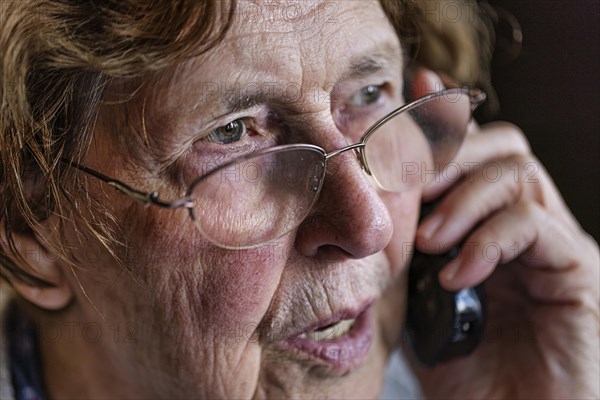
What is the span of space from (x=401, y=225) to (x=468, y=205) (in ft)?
0.67

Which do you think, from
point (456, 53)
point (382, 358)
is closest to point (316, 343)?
point (382, 358)

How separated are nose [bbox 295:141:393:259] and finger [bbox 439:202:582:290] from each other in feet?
1.06

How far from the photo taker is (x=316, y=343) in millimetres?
1223

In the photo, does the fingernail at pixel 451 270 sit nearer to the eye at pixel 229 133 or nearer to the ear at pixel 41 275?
the eye at pixel 229 133

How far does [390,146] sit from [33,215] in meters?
0.57

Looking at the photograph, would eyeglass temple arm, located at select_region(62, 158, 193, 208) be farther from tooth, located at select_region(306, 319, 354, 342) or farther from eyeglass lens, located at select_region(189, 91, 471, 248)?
tooth, located at select_region(306, 319, 354, 342)

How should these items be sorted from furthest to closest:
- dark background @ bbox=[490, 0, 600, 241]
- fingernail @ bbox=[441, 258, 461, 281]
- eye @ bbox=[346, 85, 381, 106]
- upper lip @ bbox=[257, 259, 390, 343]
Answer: dark background @ bbox=[490, 0, 600, 241]
fingernail @ bbox=[441, 258, 461, 281]
eye @ bbox=[346, 85, 381, 106]
upper lip @ bbox=[257, 259, 390, 343]

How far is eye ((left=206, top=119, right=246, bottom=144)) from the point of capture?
110cm

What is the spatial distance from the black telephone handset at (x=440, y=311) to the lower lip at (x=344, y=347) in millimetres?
200

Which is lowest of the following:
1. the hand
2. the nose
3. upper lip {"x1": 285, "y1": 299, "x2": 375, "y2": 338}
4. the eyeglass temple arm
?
the hand

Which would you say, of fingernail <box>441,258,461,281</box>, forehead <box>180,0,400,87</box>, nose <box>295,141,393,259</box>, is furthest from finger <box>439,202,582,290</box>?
forehead <box>180,0,400,87</box>

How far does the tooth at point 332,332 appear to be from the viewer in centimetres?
123

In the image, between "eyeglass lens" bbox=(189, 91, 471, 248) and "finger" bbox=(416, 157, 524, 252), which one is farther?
"finger" bbox=(416, 157, 524, 252)

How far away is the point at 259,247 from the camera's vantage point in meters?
1.10
